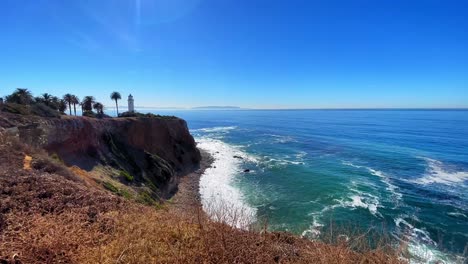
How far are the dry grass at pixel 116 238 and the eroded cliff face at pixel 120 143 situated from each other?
14.3 metres

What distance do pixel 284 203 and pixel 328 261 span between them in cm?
2333

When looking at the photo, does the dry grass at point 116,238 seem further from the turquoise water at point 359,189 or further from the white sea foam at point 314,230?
the white sea foam at point 314,230

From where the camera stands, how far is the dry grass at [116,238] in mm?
4613

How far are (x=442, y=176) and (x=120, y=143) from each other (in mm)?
44754

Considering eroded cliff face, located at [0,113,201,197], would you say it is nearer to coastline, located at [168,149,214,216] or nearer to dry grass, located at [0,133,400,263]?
coastline, located at [168,149,214,216]

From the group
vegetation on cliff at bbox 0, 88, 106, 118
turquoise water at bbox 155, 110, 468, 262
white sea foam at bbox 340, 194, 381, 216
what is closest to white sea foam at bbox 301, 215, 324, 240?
turquoise water at bbox 155, 110, 468, 262

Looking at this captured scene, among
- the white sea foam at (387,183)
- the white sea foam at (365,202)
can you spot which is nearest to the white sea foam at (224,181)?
the white sea foam at (365,202)

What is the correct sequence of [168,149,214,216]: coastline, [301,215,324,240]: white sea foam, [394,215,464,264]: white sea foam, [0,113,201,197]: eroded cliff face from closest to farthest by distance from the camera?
[394,215,464,264]: white sea foam, [301,215,324,240]: white sea foam, [0,113,201,197]: eroded cliff face, [168,149,214,216]: coastline

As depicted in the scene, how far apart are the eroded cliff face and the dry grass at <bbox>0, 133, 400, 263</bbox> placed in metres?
14.3

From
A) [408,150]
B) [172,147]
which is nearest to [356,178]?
[408,150]

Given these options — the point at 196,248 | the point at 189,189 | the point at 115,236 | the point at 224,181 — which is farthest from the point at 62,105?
the point at 196,248

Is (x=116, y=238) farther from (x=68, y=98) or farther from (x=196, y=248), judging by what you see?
(x=68, y=98)

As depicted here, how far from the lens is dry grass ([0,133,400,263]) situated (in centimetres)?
461

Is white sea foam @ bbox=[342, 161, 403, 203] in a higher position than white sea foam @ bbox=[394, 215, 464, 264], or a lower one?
higher
